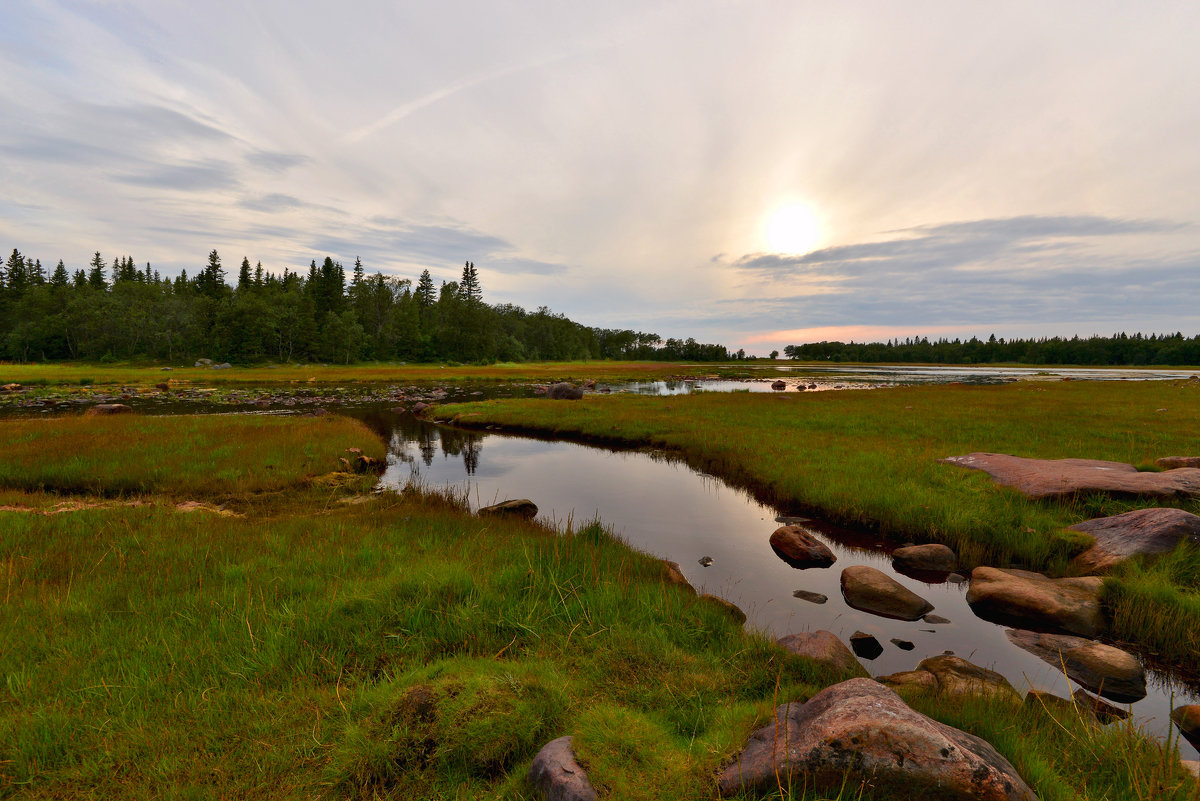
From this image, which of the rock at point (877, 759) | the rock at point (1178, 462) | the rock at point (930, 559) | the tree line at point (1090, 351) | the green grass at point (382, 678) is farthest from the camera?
the tree line at point (1090, 351)

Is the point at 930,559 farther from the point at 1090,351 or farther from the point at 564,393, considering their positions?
the point at 1090,351

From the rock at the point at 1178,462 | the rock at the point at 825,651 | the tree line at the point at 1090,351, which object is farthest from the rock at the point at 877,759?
the tree line at the point at 1090,351

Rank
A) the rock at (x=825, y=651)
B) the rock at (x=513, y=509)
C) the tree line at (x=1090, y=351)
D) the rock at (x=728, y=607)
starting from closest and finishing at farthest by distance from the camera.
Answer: the rock at (x=825, y=651)
the rock at (x=728, y=607)
the rock at (x=513, y=509)
the tree line at (x=1090, y=351)

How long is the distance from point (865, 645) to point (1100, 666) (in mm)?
3002

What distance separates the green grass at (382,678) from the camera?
3826 mm

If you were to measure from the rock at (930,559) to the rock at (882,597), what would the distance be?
166cm

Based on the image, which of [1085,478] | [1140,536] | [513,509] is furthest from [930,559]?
[513,509]

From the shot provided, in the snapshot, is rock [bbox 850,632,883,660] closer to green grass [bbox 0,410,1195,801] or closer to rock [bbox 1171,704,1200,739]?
green grass [bbox 0,410,1195,801]

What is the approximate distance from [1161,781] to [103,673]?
960 centimetres

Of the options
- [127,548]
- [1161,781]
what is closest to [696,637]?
[1161,781]

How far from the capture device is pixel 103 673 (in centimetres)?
495

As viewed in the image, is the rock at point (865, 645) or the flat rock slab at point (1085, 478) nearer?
the rock at point (865, 645)

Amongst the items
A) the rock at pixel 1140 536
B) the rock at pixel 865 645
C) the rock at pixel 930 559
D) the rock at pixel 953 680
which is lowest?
the rock at pixel 865 645

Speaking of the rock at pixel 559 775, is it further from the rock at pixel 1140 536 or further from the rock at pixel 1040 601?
the rock at pixel 1140 536
